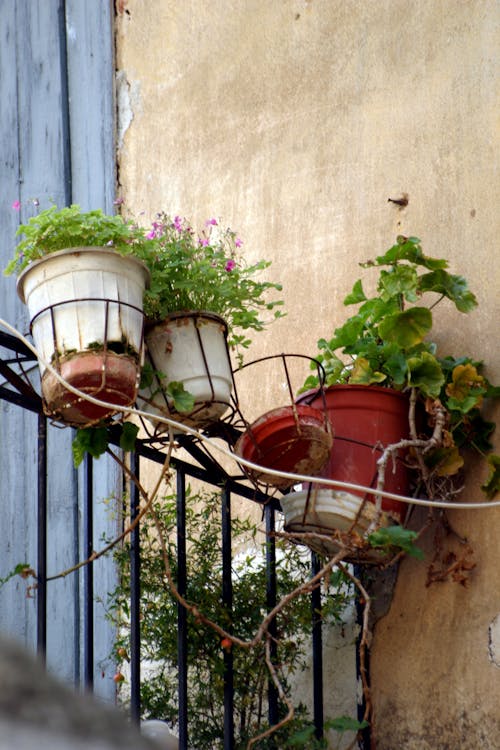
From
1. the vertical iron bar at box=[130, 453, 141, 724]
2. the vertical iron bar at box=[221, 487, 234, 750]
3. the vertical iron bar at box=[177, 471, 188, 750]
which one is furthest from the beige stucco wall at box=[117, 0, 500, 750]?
the vertical iron bar at box=[130, 453, 141, 724]

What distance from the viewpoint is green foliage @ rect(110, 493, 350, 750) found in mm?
3008

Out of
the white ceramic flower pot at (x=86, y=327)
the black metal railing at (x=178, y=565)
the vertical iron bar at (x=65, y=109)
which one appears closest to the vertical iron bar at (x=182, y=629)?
the black metal railing at (x=178, y=565)

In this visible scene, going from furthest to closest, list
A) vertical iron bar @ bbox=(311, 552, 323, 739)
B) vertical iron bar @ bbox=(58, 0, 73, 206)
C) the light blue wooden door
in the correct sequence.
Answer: vertical iron bar @ bbox=(58, 0, 73, 206), the light blue wooden door, vertical iron bar @ bbox=(311, 552, 323, 739)

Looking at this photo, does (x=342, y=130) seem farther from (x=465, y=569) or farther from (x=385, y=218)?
(x=465, y=569)

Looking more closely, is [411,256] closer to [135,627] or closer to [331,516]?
[331,516]

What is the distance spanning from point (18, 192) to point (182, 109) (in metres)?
0.75

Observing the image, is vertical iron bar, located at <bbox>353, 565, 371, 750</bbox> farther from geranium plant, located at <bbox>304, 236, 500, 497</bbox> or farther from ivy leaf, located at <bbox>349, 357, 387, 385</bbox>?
ivy leaf, located at <bbox>349, 357, 387, 385</bbox>

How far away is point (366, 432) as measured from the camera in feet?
A: 9.70

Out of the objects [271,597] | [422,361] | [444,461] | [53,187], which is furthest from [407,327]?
[53,187]

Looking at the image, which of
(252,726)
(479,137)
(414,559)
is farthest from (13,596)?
(479,137)

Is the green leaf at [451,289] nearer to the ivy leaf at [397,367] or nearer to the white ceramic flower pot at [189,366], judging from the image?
the ivy leaf at [397,367]

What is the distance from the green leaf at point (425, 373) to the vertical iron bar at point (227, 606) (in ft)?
1.85

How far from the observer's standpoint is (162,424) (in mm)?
2740

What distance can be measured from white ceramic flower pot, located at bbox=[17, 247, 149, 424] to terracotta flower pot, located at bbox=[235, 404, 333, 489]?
39 cm
